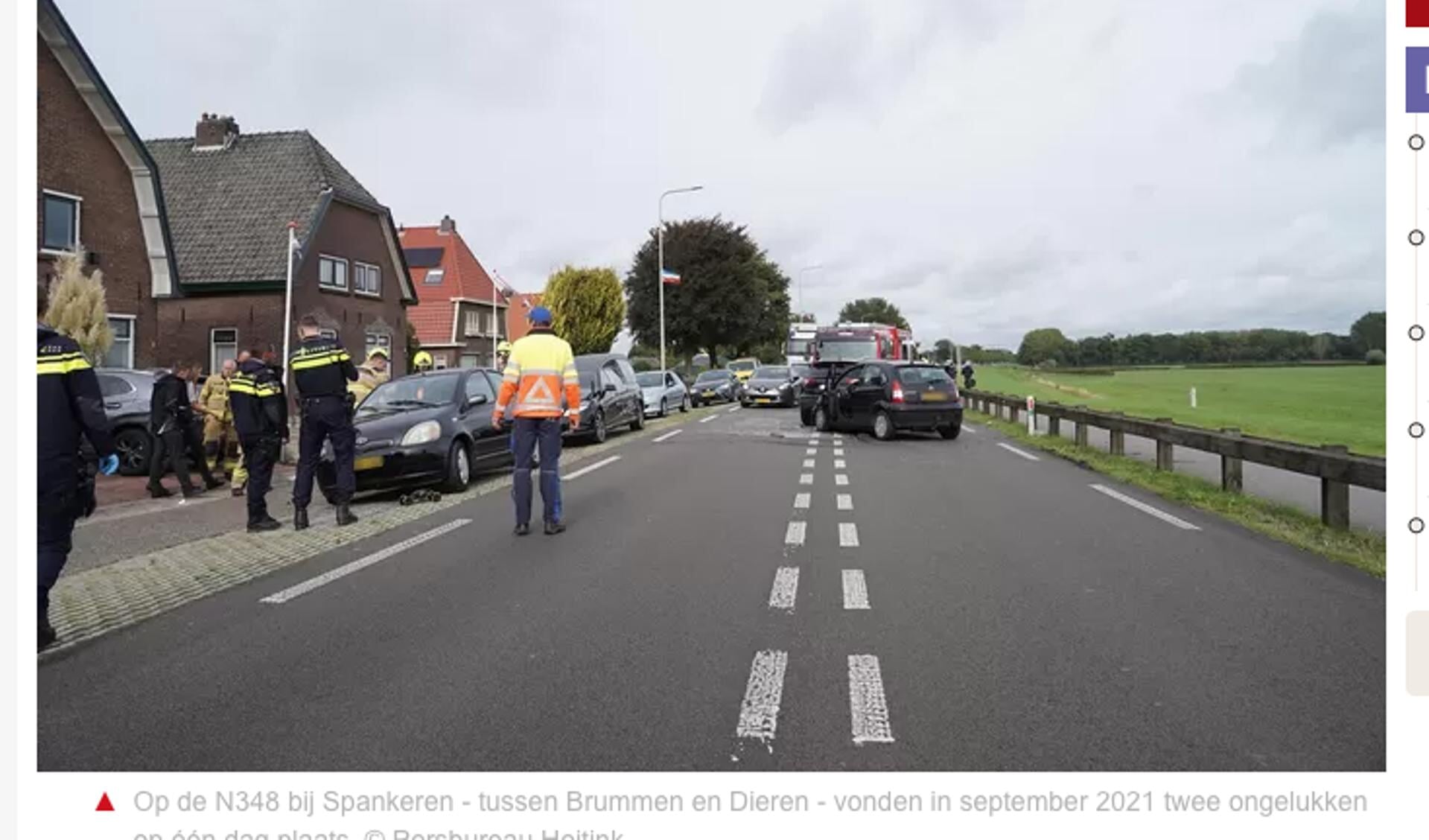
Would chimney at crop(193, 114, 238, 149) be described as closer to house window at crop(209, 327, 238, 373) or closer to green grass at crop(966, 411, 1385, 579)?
house window at crop(209, 327, 238, 373)

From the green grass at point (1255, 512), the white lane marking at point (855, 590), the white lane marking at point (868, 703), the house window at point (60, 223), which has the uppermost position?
the house window at point (60, 223)

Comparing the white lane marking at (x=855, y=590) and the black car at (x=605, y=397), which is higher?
the black car at (x=605, y=397)

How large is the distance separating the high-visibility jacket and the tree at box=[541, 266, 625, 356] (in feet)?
182

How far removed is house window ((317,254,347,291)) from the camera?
96.1 ft

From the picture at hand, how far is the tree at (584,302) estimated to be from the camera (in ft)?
Answer: 208

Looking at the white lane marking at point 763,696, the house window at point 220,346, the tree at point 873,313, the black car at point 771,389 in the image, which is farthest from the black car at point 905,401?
the tree at point 873,313

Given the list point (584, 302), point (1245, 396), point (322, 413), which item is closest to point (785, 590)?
point (322, 413)

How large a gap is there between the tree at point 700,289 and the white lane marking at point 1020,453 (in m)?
39.5

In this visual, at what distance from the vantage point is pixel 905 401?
18125mm

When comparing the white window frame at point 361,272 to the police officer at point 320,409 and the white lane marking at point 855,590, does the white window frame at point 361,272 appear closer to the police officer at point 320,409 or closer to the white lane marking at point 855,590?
the police officer at point 320,409

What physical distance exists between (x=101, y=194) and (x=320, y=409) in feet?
55.9

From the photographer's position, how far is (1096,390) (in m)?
53.3

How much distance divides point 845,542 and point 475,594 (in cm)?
295
